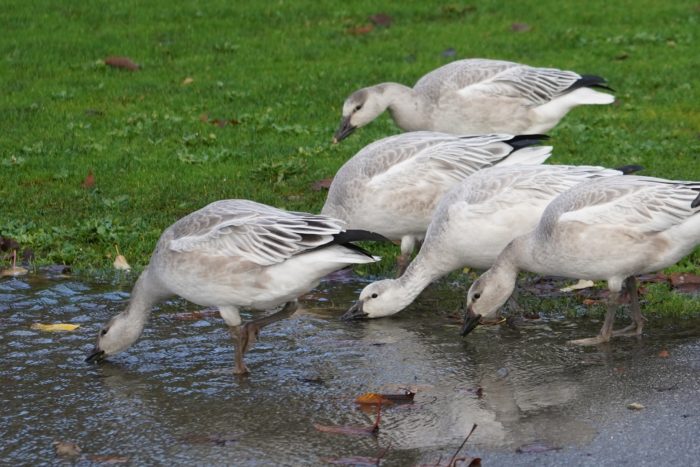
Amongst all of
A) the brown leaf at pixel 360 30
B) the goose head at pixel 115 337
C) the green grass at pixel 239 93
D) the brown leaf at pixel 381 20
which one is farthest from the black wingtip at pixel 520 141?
the brown leaf at pixel 381 20

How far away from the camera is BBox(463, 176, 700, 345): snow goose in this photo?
739 cm

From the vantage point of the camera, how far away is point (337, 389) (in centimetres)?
670

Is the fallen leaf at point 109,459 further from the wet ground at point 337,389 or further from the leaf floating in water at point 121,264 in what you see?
Result: the leaf floating in water at point 121,264

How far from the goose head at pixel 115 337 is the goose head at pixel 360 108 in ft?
13.9

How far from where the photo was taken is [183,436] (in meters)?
6.02

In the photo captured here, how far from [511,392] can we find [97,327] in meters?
2.97

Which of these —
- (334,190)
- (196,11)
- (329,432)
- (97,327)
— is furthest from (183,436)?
(196,11)

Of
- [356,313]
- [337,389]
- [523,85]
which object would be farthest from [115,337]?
[523,85]

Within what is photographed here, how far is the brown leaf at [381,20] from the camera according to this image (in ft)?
55.6

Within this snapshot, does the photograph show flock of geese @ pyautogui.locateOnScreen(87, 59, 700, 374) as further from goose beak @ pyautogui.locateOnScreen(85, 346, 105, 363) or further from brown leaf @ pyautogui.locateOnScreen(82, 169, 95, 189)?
brown leaf @ pyautogui.locateOnScreen(82, 169, 95, 189)

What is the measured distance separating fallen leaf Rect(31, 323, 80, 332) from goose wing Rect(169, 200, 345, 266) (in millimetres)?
1112

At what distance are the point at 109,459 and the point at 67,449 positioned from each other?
24 cm

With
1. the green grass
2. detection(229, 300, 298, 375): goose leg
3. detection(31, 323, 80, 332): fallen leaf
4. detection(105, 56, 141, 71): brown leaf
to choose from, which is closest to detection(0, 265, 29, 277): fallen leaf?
the green grass

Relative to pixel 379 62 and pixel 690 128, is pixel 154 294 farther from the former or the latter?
pixel 379 62
